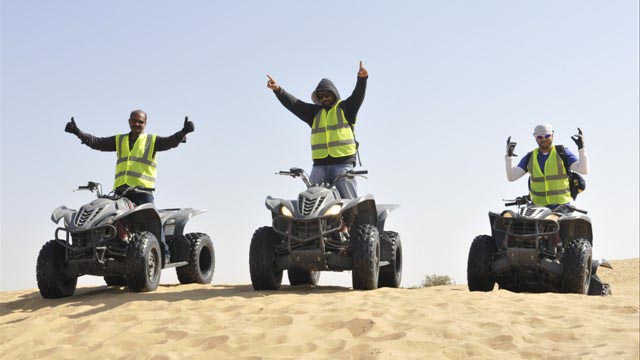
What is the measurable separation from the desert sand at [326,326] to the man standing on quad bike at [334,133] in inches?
67.3

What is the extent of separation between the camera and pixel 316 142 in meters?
10.4

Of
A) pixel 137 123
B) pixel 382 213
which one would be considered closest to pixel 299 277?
pixel 382 213

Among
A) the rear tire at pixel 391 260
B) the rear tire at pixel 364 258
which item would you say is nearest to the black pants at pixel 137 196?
the rear tire at pixel 364 258

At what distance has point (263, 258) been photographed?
9.44 meters

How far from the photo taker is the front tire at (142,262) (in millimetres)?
9492

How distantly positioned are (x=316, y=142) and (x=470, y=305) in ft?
11.7

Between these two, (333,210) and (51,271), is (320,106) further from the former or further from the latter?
(51,271)

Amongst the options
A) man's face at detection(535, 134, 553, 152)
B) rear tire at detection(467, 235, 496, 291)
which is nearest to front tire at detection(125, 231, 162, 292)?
rear tire at detection(467, 235, 496, 291)

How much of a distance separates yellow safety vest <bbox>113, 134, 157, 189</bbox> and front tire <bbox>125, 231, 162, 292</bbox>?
1.13 m

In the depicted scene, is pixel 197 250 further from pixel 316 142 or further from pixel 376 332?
pixel 376 332

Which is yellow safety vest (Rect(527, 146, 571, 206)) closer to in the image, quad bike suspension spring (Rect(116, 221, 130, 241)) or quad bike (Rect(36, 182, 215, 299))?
quad bike (Rect(36, 182, 215, 299))

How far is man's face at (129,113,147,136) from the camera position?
10969mm

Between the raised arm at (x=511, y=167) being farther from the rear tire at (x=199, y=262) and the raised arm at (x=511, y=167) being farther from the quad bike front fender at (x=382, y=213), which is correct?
the rear tire at (x=199, y=262)

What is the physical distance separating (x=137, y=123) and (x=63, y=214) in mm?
1783
